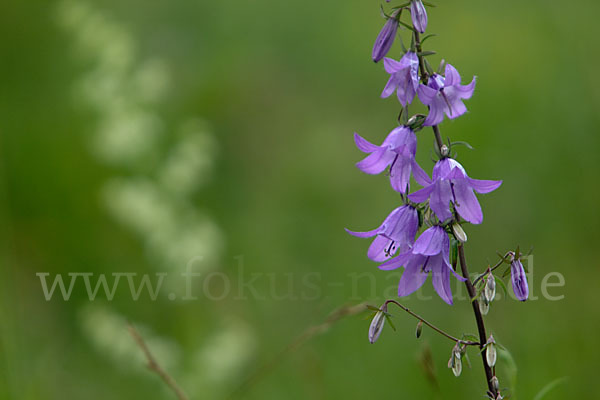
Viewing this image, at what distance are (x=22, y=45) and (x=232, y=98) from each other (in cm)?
258

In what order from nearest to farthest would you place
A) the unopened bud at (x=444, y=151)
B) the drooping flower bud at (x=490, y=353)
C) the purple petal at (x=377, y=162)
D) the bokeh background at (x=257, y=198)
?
the drooping flower bud at (x=490, y=353)
the unopened bud at (x=444, y=151)
the purple petal at (x=377, y=162)
the bokeh background at (x=257, y=198)

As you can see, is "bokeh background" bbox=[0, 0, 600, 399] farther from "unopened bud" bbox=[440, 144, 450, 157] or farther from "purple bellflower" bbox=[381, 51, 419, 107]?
"purple bellflower" bbox=[381, 51, 419, 107]

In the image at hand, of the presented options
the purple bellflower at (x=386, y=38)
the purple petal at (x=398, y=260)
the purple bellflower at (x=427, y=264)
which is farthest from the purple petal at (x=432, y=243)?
the purple bellflower at (x=386, y=38)

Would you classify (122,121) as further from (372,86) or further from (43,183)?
(372,86)

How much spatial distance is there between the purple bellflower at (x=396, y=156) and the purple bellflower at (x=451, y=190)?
0.20ft

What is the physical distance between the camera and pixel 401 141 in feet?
6.60

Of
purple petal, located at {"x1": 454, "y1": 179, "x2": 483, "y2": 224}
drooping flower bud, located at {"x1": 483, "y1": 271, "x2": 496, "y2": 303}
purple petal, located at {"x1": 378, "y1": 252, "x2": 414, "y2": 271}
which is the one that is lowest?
drooping flower bud, located at {"x1": 483, "y1": 271, "x2": 496, "y2": 303}

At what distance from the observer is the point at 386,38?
202 centimetres

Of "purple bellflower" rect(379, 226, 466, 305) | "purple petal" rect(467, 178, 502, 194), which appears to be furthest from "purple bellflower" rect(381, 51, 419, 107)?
"purple bellflower" rect(379, 226, 466, 305)

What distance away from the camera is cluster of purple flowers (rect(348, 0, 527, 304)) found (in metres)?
1.93

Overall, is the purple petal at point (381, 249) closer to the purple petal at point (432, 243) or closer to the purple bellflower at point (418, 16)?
the purple petal at point (432, 243)

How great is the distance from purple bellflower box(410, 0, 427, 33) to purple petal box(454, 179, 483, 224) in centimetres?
48

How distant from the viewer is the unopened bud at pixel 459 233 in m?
1.91

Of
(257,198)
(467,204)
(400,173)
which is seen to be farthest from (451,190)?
(257,198)
